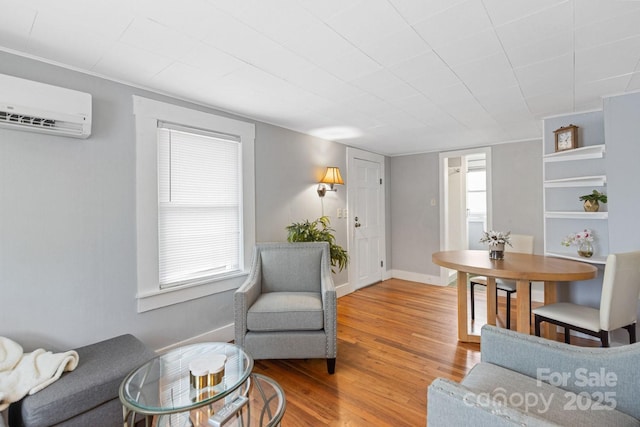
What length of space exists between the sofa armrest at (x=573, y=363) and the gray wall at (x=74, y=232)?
2307 mm

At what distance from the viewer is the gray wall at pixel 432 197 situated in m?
3.94

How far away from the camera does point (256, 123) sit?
3.07 m

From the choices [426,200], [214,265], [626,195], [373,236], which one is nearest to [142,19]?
[214,265]

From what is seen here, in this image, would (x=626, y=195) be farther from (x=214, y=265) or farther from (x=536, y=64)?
(x=214, y=265)

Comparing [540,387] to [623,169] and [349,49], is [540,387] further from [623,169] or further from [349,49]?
[623,169]

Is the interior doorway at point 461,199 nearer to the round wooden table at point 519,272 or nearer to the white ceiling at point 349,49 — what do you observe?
the round wooden table at point 519,272

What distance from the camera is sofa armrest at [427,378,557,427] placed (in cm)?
81

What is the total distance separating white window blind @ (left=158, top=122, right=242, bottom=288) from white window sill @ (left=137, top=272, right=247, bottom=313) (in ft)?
0.20

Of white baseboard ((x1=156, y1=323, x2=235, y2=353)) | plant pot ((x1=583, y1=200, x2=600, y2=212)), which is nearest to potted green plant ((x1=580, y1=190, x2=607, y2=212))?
plant pot ((x1=583, y1=200, x2=600, y2=212))

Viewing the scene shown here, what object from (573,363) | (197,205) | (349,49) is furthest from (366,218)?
(573,363)

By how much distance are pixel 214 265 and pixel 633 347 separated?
2737 millimetres

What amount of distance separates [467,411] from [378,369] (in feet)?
4.98

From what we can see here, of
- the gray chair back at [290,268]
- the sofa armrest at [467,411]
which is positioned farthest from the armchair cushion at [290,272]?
the sofa armrest at [467,411]

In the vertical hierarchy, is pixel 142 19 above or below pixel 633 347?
above
